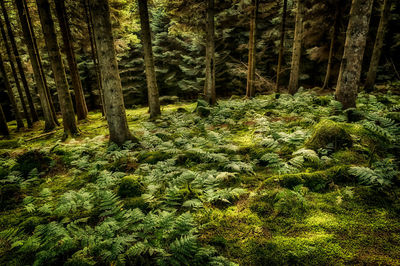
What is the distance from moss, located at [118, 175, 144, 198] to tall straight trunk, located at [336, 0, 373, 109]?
7.13m

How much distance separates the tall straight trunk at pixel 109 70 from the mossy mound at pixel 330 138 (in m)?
5.58

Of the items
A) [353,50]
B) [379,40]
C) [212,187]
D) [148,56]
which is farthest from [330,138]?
[379,40]

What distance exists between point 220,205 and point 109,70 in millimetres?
5444

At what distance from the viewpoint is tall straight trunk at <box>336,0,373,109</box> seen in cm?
586

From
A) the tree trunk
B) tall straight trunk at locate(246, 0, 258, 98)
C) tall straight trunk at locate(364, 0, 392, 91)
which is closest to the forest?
tall straight trunk at locate(364, 0, 392, 91)

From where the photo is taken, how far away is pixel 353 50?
20.4 feet

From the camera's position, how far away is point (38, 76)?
1113 cm

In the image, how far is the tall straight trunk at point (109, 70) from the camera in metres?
5.83

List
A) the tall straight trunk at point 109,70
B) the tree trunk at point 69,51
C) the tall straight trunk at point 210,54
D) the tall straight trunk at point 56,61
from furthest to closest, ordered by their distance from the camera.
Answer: the tall straight trunk at point 210,54 → the tree trunk at point 69,51 → the tall straight trunk at point 56,61 → the tall straight trunk at point 109,70

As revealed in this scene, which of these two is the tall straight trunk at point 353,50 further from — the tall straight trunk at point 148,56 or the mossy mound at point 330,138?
the tall straight trunk at point 148,56

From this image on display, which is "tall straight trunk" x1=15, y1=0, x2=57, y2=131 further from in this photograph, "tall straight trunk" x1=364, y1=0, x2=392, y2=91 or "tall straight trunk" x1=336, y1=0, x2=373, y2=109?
"tall straight trunk" x1=364, y1=0, x2=392, y2=91

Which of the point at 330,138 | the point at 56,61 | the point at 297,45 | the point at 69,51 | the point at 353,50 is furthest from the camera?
the point at 297,45

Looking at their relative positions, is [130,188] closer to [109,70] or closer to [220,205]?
[220,205]

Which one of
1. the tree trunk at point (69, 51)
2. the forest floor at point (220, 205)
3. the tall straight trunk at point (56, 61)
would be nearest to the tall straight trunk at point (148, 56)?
the tall straight trunk at point (56, 61)
